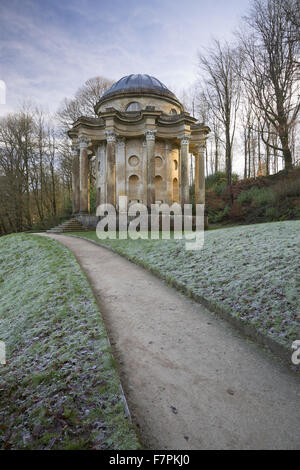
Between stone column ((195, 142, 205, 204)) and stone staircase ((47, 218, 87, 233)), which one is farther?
stone column ((195, 142, 205, 204))

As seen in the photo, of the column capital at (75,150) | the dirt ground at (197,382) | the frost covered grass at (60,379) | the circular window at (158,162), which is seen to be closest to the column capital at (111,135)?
the circular window at (158,162)

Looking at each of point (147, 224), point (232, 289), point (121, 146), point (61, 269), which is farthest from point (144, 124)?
point (232, 289)

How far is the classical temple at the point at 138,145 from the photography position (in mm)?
18203

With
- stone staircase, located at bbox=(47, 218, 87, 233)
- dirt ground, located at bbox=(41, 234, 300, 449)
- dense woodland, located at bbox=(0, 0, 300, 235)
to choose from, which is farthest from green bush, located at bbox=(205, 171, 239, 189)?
dirt ground, located at bbox=(41, 234, 300, 449)

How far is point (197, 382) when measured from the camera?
2.47 meters

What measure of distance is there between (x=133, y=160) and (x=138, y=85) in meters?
6.75

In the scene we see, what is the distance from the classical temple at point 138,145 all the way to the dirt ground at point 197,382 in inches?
561

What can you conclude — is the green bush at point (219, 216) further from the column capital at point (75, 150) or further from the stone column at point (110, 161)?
the column capital at point (75, 150)

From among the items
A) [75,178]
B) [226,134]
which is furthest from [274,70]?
[75,178]

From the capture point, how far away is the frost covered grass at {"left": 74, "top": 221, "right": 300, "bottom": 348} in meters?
3.45

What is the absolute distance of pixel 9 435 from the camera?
195cm

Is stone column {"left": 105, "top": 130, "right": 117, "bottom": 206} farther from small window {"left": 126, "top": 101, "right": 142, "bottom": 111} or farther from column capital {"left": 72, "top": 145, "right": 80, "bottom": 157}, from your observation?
column capital {"left": 72, "top": 145, "right": 80, "bottom": 157}

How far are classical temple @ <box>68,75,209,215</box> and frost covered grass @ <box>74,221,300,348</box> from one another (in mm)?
10931

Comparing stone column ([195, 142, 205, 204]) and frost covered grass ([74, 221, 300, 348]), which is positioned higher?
stone column ([195, 142, 205, 204])
